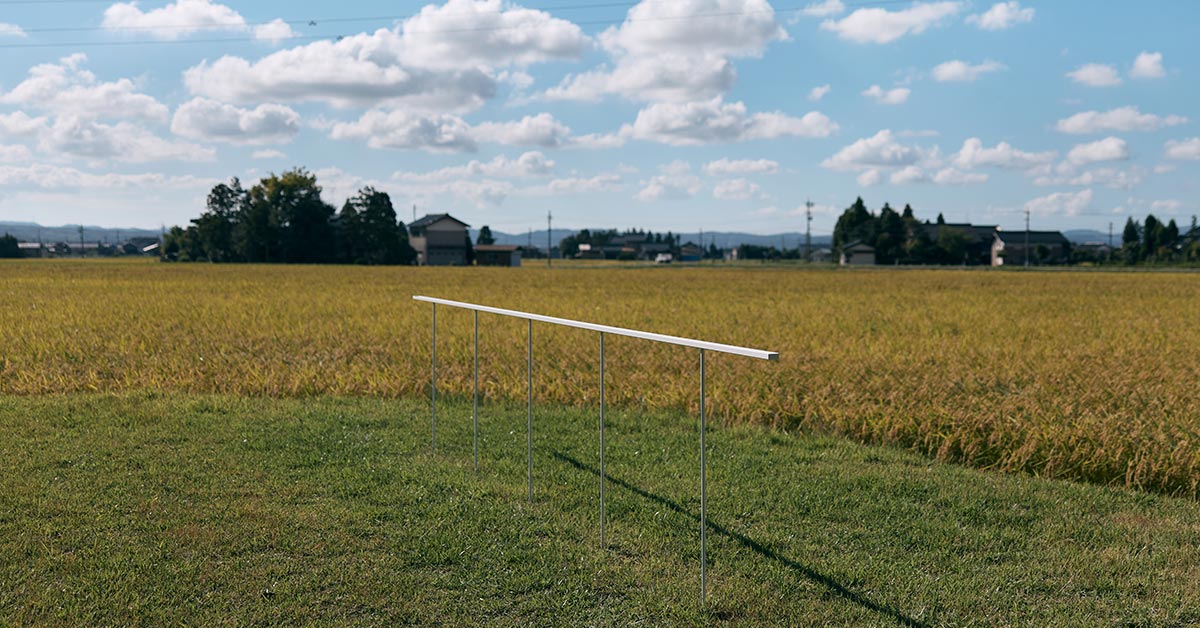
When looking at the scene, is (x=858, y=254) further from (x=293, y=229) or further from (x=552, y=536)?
(x=552, y=536)

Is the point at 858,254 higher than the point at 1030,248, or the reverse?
the point at 1030,248

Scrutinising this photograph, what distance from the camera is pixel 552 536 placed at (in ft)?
19.8

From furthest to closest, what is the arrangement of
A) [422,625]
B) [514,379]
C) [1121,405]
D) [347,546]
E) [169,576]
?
1. [514,379]
2. [1121,405]
3. [347,546]
4. [169,576]
5. [422,625]

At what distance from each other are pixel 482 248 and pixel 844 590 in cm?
11271

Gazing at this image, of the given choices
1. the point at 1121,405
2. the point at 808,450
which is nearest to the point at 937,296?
the point at 1121,405

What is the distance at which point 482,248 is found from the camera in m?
116

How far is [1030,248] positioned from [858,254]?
102 ft

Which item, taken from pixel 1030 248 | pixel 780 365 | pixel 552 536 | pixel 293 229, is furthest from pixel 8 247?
pixel 1030 248

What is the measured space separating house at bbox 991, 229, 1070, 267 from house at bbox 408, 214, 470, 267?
2800 inches

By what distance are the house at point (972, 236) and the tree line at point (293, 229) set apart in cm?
6490

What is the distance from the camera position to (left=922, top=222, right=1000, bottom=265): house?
337 ft

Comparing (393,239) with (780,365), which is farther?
(393,239)

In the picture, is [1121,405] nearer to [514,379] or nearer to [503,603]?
[514,379]

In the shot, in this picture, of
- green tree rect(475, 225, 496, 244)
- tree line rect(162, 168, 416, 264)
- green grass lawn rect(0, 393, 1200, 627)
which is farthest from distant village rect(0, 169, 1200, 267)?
green grass lawn rect(0, 393, 1200, 627)
